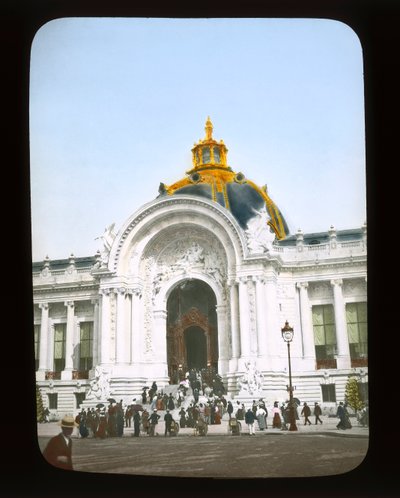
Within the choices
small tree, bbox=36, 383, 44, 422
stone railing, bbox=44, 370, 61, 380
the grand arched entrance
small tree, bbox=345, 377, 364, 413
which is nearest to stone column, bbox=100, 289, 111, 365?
stone railing, bbox=44, 370, 61, 380

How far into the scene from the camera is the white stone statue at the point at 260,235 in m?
11.6

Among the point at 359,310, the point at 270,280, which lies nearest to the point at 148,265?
the point at 270,280

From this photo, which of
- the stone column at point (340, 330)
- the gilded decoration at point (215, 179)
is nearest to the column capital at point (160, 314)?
the gilded decoration at point (215, 179)

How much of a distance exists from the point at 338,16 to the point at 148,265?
572 cm

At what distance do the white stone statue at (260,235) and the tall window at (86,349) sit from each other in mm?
3444

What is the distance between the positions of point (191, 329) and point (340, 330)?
106 inches

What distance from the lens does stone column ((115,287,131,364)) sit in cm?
1120

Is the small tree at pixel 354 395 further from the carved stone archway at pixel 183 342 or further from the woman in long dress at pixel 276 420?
the carved stone archway at pixel 183 342

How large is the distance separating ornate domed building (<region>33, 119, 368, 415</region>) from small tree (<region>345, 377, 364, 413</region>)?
0.63 ft

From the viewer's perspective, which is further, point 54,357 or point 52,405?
point 54,357

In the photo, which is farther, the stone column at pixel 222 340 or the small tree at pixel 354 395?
the stone column at pixel 222 340
